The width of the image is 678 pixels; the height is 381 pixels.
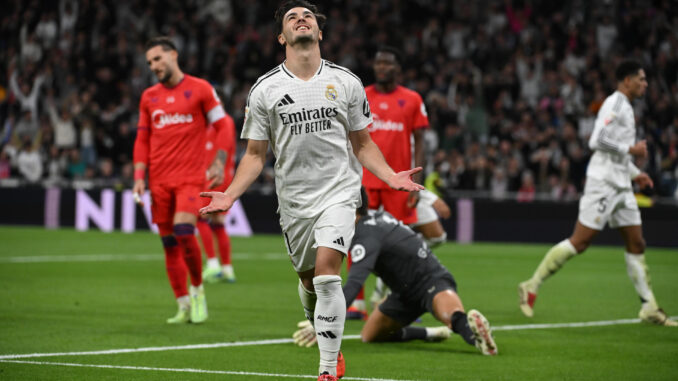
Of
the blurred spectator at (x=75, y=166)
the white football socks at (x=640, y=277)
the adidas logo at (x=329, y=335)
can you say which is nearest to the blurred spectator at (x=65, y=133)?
the blurred spectator at (x=75, y=166)

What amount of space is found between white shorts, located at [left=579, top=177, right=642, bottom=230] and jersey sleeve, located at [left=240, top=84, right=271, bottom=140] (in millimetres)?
5003

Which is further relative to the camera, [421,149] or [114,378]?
[421,149]

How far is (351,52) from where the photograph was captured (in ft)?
91.2

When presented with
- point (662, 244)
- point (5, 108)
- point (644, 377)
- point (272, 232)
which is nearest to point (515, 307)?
point (644, 377)

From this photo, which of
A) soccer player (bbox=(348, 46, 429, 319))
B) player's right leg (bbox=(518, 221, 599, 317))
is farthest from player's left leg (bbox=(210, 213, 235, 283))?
player's right leg (bbox=(518, 221, 599, 317))

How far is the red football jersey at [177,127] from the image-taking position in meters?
10.5

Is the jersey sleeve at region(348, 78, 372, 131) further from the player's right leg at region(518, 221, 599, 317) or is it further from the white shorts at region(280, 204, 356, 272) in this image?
the player's right leg at region(518, 221, 599, 317)

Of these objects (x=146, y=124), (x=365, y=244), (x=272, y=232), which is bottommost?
(x=272, y=232)

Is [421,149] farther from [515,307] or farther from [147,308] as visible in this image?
[147,308]

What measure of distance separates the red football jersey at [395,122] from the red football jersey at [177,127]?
1.69m

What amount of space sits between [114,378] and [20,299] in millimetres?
5243

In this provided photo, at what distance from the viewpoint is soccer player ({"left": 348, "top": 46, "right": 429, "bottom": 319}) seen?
11.1m

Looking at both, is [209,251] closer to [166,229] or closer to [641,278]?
[166,229]

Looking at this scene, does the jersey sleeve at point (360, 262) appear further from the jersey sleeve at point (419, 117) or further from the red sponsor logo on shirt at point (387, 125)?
the jersey sleeve at point (419, 117)
